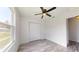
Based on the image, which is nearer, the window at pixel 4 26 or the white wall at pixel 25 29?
the window at pixel 4 26

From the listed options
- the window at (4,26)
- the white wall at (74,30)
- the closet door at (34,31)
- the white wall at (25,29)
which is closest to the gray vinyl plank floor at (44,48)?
the white wall at (25,29)

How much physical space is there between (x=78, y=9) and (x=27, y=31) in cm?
419

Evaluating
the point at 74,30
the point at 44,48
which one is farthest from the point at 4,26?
the point at 74,30

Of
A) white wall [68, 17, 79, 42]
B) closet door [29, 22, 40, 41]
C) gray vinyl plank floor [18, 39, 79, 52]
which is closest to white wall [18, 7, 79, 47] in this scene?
closet door [29, 22, 40, 41]

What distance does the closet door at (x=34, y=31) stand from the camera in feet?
23.8

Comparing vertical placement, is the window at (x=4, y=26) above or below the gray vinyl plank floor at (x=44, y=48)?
above

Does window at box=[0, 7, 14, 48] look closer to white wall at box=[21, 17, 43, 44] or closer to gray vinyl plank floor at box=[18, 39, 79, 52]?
gray vinyl plank floor at box=[18, 39, 79, 52]

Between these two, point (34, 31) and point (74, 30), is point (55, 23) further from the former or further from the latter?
point (34, 31)

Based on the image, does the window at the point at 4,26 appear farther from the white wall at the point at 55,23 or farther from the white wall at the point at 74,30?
the white wall at the point at 74,30

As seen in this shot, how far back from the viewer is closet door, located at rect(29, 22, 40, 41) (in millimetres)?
7261

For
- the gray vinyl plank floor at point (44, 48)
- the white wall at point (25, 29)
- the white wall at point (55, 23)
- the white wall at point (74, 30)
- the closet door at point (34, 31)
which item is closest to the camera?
the gray vinyl plank floor at point (44, 48)

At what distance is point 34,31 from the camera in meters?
7.67
